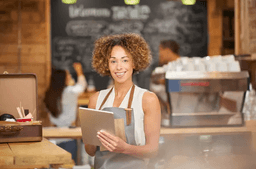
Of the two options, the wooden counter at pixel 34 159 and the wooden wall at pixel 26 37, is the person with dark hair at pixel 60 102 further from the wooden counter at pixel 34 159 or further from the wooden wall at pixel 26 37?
the wooden counter at pixel 34 159

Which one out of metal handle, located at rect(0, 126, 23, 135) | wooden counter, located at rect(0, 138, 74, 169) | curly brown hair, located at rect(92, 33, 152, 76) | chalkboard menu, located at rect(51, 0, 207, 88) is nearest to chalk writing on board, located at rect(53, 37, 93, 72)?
chalkboard menu, located at rect(51, 0, 207, 88)

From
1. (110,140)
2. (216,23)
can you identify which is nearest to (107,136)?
(110,140)

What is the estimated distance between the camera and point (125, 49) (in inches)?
Answer: 61.1

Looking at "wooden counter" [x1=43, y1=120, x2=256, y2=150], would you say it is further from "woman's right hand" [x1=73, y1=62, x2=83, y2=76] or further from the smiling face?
"woman's right hand" [x1=73, y1=62, x2=83, y2=76]

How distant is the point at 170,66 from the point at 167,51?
2493mm

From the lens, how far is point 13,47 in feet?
17.5

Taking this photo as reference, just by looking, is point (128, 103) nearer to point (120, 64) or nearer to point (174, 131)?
point (120, 64)

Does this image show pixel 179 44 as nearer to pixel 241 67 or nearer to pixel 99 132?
pixel 241 67

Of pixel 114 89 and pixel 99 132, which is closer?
pixel 99 132

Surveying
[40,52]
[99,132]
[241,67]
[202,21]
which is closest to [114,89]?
[99,132]

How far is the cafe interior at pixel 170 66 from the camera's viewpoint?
2.37m

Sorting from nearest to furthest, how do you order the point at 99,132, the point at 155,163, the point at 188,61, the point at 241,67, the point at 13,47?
the point at 99,132
the point at 155,163
the point at 188,61
the point at 241,67
the point at 13,47

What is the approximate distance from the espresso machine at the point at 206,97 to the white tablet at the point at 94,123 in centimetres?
110

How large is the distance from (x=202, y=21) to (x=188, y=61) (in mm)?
3320
